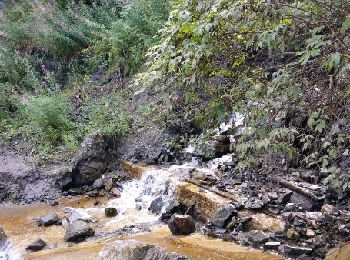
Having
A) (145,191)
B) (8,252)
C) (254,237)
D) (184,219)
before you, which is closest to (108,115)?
(145,191)

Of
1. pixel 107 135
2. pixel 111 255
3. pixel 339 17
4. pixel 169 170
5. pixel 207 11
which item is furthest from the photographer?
pixel 107 135

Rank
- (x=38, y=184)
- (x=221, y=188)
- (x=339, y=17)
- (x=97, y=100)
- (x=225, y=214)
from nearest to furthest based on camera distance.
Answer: (x=339, y=17)
(x=225, y=214)
(x=221, y=188)
(x=38, y=184)
(x=97, y=100)

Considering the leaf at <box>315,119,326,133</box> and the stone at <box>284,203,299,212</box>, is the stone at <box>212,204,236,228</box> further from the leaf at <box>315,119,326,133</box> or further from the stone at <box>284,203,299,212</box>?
the leaf at <box>315,119,326,133</box>

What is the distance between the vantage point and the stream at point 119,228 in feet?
15.4

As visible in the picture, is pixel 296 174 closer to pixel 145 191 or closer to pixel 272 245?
pixel 272 245

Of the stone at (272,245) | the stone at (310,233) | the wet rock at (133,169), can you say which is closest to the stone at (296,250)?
the stone at (272,245)

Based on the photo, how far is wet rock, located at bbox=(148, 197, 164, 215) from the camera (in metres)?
6.25

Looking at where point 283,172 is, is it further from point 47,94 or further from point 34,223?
point 47,94

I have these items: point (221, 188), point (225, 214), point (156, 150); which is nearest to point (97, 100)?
point (156, 150)

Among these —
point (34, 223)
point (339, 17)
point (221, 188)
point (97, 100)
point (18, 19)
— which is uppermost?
point (18, 19)

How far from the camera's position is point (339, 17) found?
263 centimetres

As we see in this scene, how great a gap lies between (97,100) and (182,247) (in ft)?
19.0

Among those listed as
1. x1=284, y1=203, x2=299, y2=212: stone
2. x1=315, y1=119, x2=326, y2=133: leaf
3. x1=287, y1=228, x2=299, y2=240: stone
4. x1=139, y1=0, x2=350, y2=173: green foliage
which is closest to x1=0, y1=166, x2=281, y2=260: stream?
x1=287, y1=228, x2=299, y2=240: stone

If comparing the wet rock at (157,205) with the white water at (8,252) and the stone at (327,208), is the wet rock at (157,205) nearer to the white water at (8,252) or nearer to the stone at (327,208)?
the white water at (8,252)
